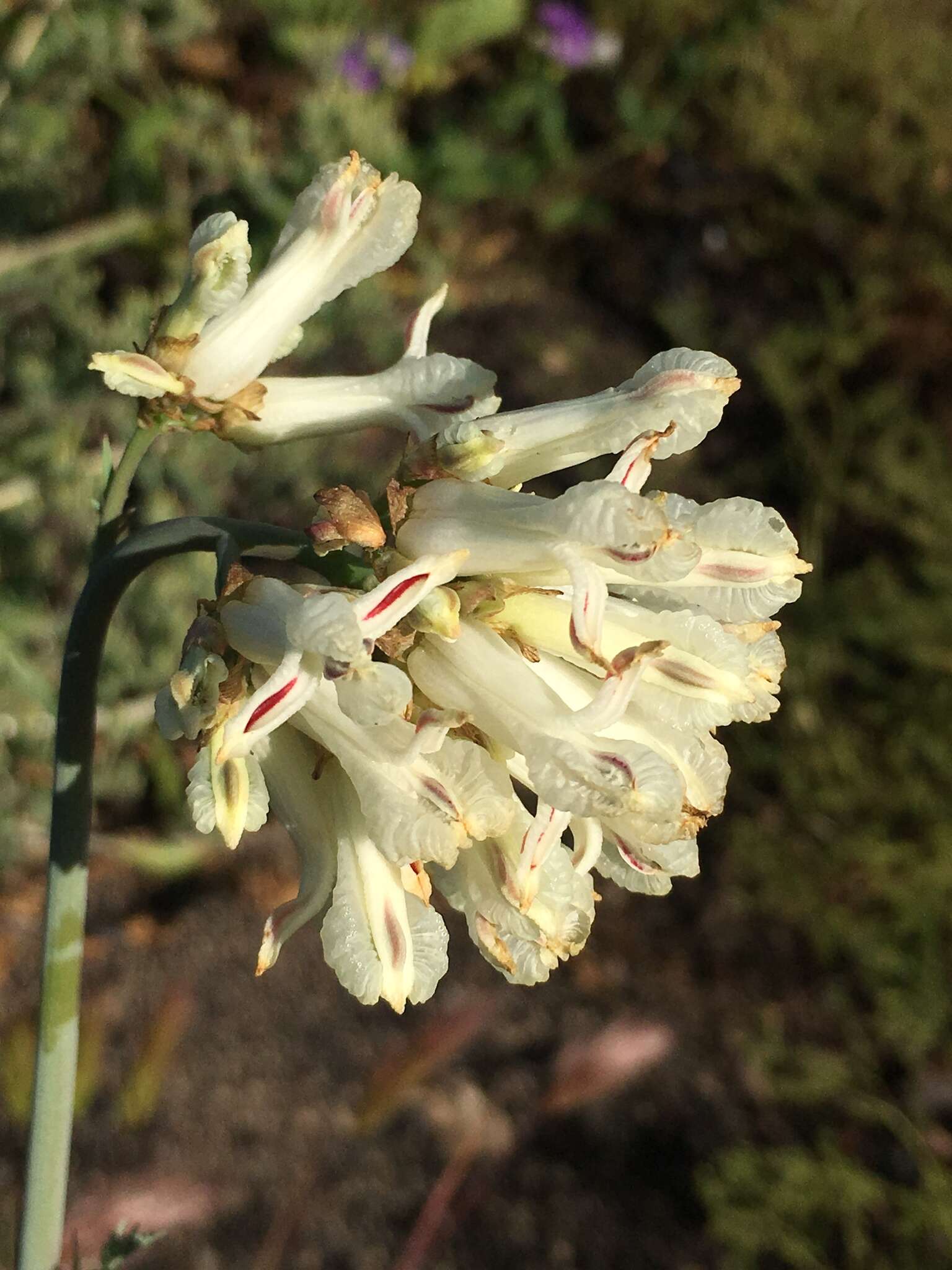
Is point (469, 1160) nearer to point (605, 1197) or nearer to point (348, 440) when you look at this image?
point (605, 1197)

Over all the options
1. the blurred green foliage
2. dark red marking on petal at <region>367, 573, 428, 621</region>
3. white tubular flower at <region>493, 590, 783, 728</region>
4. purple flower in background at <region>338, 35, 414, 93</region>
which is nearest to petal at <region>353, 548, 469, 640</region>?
dark red marking on petal at <region>367, 573, 428, 621</region>

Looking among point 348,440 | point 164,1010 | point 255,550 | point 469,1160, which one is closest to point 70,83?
point 348,440

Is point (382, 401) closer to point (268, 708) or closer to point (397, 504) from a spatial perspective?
point (397, 504)

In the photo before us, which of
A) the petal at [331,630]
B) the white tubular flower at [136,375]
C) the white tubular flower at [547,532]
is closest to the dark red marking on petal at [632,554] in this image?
the white tubular flower at [547,532]

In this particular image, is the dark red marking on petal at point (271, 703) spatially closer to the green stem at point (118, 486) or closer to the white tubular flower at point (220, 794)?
the white tubular flower at point (220, 794)

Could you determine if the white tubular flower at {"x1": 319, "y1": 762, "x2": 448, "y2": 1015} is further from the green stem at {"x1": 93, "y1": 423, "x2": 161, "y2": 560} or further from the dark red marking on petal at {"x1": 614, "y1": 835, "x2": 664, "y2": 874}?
the green stem at {"x1": 93, "y1": 423, "x2": 161, "y2": 560}

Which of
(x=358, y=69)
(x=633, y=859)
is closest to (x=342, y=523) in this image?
(x=633, y=859)
